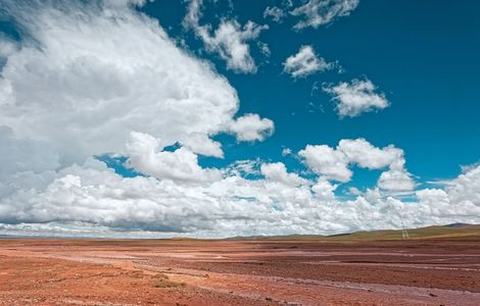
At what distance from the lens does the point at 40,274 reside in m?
50.8

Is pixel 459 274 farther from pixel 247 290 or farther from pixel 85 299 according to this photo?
pixel 85 299

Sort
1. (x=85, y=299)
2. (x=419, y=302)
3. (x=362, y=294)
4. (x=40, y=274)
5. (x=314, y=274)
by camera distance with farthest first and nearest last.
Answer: (x=314, y=274), (x=40, y=274), (x=362, y=294), (x=419, y=302), (x=85, y=299)

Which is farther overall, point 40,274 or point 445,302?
point 40,274

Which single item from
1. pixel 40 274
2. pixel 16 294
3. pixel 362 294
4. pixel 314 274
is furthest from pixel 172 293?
pixel 314 274

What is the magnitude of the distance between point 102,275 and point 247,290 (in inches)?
642

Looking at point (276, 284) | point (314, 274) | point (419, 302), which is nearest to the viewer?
point (419, 302)

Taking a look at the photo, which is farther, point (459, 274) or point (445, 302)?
point (459, 274)

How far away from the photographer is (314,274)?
58.9m

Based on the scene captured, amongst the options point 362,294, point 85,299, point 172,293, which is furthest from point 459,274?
point 85,299

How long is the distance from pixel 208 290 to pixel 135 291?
6224mm

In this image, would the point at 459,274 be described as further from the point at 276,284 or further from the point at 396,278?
the point at 276,284

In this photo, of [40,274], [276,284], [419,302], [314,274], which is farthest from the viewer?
[314,274]

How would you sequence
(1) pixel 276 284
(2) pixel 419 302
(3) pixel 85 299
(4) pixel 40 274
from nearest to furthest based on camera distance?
(3) pixel 85 299 < (2) pixel 419 302 < (1) pixel 276 284 < (4) pixel 40 274

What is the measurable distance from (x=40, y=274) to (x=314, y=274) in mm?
30775
